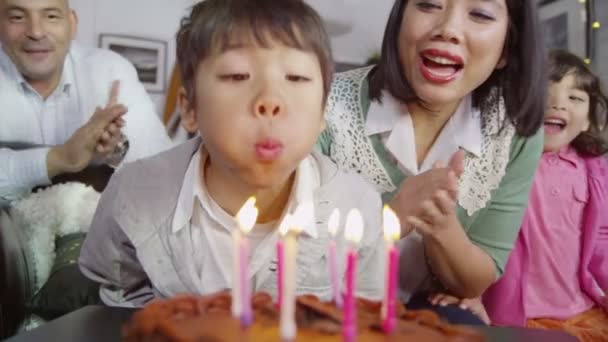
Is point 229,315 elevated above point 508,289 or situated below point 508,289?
above

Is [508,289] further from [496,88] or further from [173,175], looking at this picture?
[173,175]

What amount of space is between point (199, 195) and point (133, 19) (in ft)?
3.88

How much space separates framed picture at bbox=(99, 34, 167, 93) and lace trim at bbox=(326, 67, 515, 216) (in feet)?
2.82

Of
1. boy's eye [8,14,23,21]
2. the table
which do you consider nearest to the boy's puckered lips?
the table

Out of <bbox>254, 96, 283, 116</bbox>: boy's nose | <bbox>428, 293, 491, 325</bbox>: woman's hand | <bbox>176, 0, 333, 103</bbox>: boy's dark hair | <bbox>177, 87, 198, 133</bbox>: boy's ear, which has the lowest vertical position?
<bbox>428, 293, 491, 325</bbox>: woman's hand

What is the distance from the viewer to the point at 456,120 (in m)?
1.33

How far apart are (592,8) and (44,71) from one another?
5.59 feet

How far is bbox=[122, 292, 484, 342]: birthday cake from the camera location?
21.7 inches

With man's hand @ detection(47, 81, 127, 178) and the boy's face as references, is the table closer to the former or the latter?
the boy's face

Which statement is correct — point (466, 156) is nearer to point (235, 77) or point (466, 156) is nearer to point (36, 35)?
point (235, 77)

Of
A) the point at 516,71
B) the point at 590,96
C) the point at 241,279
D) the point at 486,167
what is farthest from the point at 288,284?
the point at 590,96

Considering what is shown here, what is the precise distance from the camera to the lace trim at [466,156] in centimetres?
128

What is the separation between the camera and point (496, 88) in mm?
1376

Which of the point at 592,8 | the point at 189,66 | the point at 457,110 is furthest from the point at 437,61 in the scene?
the point at 592,8
